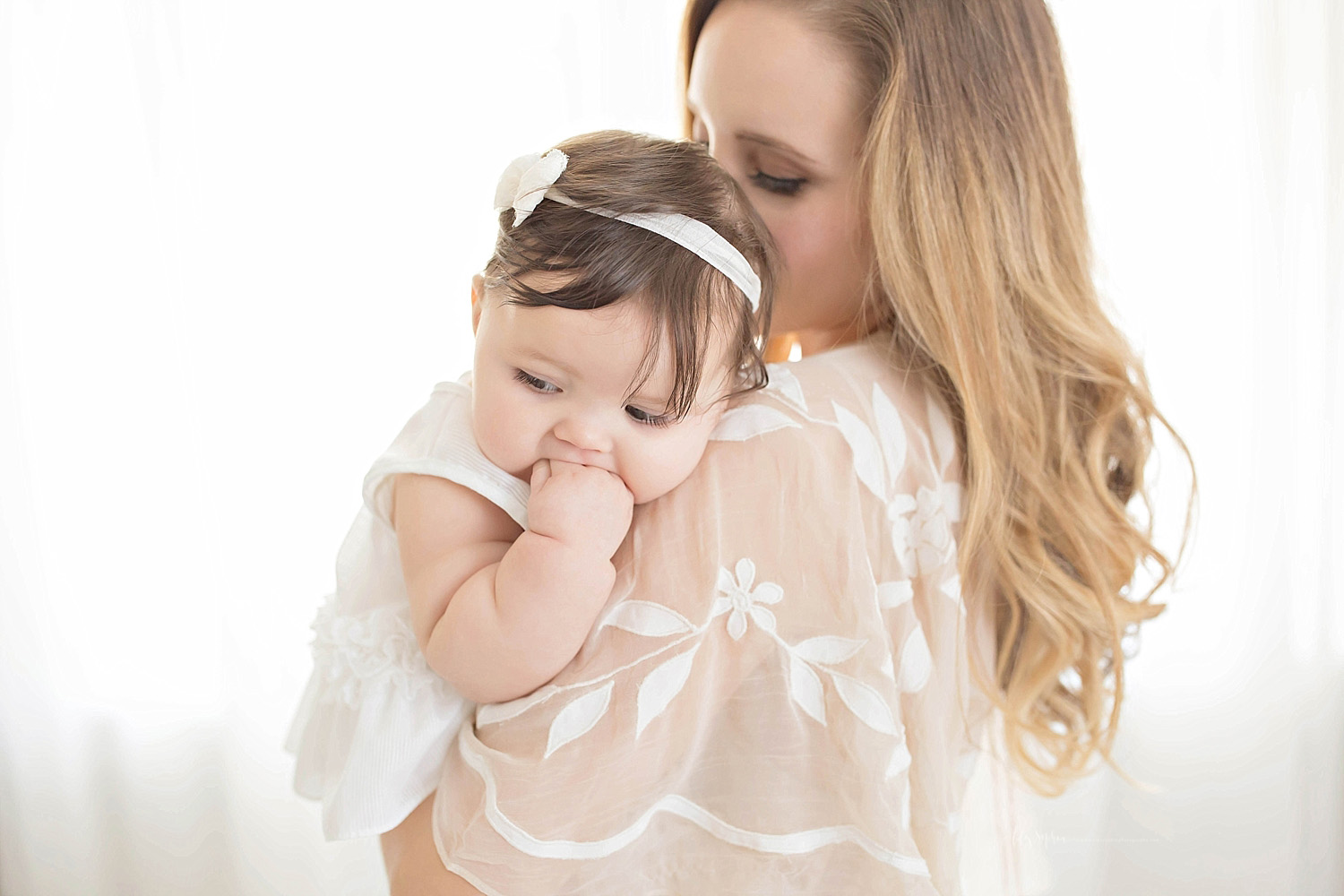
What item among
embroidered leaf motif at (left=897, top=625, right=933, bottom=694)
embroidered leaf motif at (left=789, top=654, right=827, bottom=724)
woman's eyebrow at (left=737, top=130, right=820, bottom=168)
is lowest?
embroidered leaf motif at (left=897, top=625, right=933, bottom=694)

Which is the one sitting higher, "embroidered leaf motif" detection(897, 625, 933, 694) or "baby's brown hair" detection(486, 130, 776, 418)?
"baby's brown hair" detection(486, 130, 776, 418)

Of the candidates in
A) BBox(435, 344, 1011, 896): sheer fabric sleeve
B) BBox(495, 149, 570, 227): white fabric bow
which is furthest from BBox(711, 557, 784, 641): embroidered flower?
BBox(495, 149, 570, 227): white fabric bow

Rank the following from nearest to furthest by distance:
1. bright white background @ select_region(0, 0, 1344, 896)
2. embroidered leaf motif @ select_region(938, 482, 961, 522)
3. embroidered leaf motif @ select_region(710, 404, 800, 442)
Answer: embroidered leaf motif @ select_region(710, 404, 800, 442) < embroidered leaf motif @ select_region(938, 482, 961, 522) < bright white background @ select_region(0, 0, 1344, 896)

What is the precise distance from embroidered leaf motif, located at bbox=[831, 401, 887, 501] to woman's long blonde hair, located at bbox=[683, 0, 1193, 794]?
0.13m

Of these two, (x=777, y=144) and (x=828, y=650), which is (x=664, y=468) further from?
(x=777, y=144)

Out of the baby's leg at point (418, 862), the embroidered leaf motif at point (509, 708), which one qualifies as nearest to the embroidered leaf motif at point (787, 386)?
the embroidered leaf motif at point (509, 708)

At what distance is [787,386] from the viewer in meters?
0.95

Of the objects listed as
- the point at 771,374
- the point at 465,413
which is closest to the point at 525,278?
the point at 465,413

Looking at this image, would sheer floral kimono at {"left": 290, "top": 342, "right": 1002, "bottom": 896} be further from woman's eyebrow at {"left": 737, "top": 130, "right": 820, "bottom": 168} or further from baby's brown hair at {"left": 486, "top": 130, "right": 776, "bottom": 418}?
woman's eyebrow at {"left": 737, "top": 130, "right": 820, "bottom": 168}

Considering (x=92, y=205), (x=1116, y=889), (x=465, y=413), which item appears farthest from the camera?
(x=1116, y=889)

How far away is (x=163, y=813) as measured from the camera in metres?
2.23

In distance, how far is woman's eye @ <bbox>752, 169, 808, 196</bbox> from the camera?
1114mm

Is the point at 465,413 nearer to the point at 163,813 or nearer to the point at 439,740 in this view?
the point at 439,740

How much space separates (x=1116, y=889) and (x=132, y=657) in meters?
2.38
